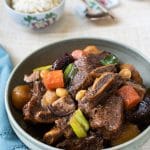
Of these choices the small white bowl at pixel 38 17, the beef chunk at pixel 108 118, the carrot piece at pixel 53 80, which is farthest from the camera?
the small white bowl at pixel 38 17

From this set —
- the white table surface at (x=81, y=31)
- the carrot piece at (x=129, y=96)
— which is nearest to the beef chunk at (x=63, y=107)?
the carrot piece at (x=129, y=96)

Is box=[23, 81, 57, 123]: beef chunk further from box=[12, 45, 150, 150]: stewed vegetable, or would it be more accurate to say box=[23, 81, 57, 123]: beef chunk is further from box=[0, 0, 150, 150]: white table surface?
box=[0, 0, 150, 150]: white table surface

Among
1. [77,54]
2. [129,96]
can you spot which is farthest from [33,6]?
[129,96]

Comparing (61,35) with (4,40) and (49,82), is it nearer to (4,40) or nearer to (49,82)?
(4,40)

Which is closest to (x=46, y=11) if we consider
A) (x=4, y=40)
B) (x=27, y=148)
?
(x=4, y=40)

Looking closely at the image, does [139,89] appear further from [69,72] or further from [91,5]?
[91,5]

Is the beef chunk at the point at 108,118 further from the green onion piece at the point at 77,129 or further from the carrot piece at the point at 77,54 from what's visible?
the carrot piece at the point at 77,54

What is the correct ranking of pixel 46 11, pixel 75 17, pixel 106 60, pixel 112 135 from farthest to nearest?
1. pixel 75 17
2. pixel 46 11
3. pixel 106 60
4. pixel 112 135
